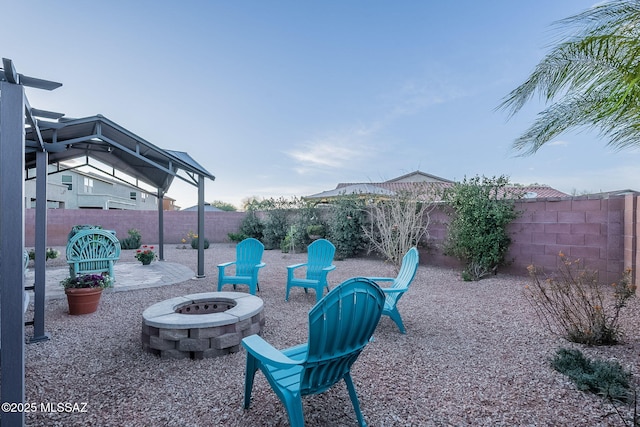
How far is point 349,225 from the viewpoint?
873 cm

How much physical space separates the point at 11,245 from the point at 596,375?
11.8 feet

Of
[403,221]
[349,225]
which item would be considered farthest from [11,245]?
[349,225]

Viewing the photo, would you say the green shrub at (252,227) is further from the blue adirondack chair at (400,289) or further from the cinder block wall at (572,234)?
the blue adirondack chair at (400,289)

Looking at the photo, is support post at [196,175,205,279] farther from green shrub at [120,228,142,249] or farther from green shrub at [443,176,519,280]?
green shrub at [120,228,142,249]

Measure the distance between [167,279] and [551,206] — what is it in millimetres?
7560

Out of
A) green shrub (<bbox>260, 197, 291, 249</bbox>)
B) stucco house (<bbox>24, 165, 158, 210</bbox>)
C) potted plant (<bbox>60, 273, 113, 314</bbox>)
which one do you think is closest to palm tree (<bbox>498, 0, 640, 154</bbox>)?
potted plant (<bbox>60, 273, 113, 314</bbox>)

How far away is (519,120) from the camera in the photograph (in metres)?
3.52

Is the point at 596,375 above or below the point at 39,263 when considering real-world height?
below

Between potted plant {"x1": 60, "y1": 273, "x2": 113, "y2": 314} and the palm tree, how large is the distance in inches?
214

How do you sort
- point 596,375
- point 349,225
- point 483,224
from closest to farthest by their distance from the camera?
1. point 596,375
2. point 483,224
3. point 349,225

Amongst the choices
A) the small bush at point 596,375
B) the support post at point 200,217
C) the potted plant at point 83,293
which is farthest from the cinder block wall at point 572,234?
the potted plant at point 83,293

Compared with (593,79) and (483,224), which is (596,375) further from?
(483,224)

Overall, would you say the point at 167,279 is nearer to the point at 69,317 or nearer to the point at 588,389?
the point at 69,317

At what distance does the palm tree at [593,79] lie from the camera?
232cm
